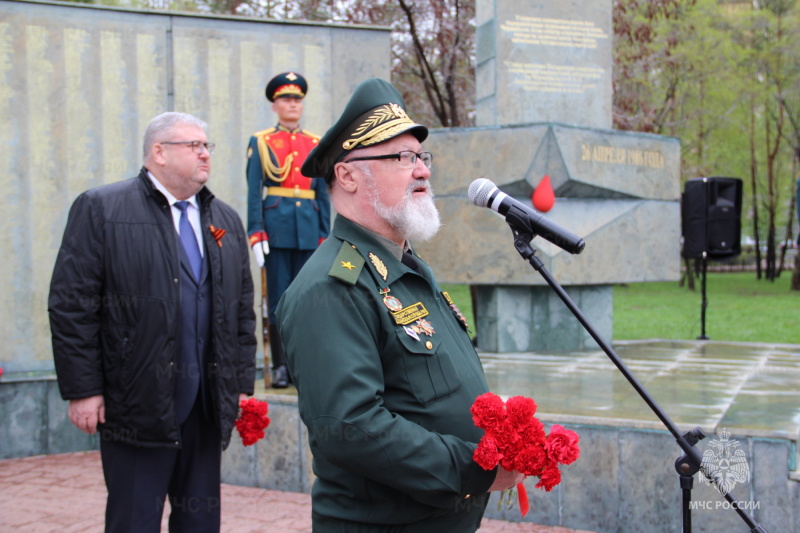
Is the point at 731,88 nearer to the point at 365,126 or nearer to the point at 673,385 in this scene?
the point at 673,385

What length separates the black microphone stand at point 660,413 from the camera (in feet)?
7.26

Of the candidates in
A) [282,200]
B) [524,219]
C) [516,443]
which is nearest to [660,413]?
[516,443]

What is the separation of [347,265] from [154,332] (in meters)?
1.44

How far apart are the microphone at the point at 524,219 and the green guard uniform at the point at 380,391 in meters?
0.38

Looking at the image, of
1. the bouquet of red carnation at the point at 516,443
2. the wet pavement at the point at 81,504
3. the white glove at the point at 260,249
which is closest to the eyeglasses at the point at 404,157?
the bouquet of red carnation at the point at 516,443

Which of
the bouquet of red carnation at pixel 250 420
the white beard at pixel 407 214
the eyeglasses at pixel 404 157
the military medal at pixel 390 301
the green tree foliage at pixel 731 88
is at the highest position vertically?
the green tree foliage at pixel 731 88

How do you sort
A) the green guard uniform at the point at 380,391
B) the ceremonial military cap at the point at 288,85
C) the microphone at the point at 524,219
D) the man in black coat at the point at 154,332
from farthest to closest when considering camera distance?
the ceremonial military cap at the point at 288,85 → the man in black coat at the point at 154,332 → the microphone at the point at 524,219 → the green guard uniform at the point at 380,391

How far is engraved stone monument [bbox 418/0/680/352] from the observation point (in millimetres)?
7887

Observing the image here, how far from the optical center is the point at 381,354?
81.3 inches

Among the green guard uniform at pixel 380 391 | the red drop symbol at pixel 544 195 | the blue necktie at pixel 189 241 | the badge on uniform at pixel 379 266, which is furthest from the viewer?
the red drop symbol at pixel 544 195

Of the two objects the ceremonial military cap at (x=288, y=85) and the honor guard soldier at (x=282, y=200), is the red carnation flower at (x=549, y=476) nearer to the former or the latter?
the honor guard soldier at (x=282, y=200)

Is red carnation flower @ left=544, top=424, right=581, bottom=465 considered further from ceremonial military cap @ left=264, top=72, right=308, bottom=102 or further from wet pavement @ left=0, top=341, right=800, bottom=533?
ceremonial military cap @ left=264, top=72, right=308, bottom=102

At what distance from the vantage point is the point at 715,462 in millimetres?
4168

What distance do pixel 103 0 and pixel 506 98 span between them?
12.1 meters
